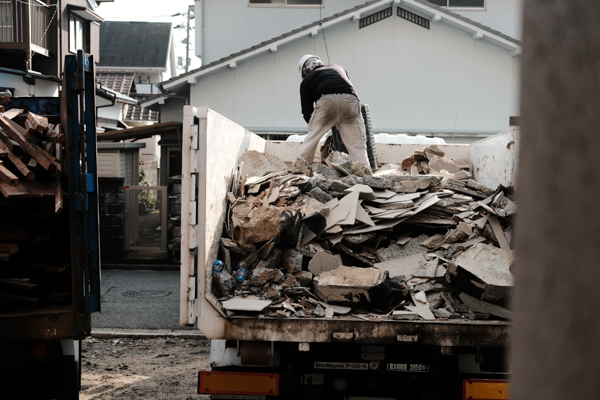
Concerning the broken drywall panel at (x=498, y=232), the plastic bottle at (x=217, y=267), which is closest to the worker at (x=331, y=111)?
the broken drywall panel at (x=498, y=232)

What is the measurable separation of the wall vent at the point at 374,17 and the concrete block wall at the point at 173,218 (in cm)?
697

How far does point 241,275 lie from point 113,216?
863 cm

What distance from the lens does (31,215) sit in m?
3.90

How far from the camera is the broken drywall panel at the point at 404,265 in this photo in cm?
393

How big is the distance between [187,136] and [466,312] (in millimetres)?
1927

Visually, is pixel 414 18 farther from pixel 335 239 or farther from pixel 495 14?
pixel 335 239

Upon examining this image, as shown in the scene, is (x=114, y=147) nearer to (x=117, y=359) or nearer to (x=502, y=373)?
(x=117, y=359)

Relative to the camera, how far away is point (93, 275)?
3.65 metres

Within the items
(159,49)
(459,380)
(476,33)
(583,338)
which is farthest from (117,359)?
(159,49)

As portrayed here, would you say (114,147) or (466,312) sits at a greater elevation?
(114,147)

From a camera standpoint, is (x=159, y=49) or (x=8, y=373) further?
(x=159, y=49)

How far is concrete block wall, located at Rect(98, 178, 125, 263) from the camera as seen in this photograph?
1159cm

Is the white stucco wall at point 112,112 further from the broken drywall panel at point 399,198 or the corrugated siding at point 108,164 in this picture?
the broken drywall panel at point 399,198

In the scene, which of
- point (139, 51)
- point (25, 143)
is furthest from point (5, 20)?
point (139, 51)
